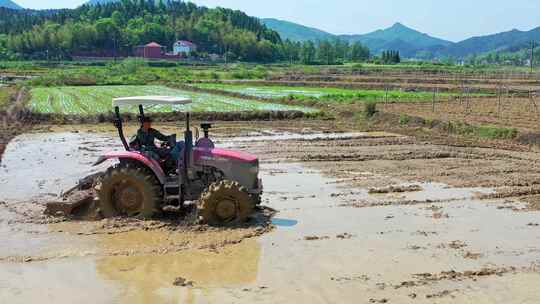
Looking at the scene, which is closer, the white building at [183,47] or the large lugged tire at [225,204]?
the large lugged tire at [225,204]

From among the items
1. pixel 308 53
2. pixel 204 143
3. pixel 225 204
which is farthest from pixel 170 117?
pixel 308 53

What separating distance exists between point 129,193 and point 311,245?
2.83 meters

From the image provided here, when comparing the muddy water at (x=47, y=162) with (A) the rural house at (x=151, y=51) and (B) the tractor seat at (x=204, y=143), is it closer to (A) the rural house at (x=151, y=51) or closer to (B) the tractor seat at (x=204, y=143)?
(B) the tractor seat at (x=204, y=143)

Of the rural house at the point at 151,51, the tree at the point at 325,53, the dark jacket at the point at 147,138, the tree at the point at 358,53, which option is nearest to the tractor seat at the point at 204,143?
the dark jacket at the point at 147,138

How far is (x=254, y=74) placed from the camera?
64.7 meters

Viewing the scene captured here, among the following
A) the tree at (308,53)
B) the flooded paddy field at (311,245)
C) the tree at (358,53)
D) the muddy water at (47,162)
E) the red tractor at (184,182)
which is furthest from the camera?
the tree at (358,53)

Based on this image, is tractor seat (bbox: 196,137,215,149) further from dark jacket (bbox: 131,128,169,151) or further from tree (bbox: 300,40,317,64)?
tree (bbox: 300,40,317,64)

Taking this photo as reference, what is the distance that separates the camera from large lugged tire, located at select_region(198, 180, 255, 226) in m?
8.48

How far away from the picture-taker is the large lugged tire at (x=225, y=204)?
848cm

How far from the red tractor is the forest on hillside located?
10184cm

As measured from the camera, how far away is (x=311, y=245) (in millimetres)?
8172

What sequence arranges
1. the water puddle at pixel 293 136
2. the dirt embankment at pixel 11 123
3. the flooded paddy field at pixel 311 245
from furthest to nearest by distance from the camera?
1. the water puddle at pixel 293 136
2. the dirt embankment at pixel 11 123
3. the flooded paddy field at pixel 311 245

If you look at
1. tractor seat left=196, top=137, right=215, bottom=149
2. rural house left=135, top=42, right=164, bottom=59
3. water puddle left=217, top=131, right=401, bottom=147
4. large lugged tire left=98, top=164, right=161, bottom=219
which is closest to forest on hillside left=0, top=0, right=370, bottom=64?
rural house left=135, top=42, right=164, bottom=59

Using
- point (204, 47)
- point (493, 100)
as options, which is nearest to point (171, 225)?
point (493, 100)
